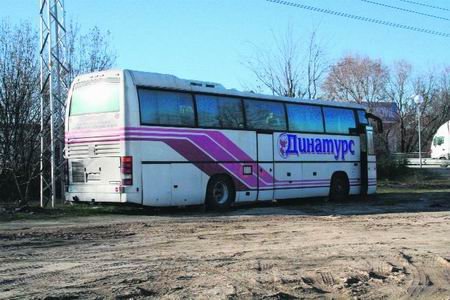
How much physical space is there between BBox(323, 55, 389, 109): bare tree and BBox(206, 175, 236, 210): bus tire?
1725 inches

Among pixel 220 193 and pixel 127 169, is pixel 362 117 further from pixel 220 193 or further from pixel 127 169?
pixel 127 169

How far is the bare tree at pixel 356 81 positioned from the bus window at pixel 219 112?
43239mm

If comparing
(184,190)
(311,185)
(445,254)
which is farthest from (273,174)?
(445,254)

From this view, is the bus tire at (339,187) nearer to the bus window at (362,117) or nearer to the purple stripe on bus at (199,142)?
the bus window at (362,117)

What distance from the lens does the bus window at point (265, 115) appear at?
59.3ft

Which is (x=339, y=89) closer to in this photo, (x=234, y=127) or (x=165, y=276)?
(x=234, y=127)

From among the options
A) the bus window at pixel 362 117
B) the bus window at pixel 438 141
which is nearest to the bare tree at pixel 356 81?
the bus window at pixel 438 141

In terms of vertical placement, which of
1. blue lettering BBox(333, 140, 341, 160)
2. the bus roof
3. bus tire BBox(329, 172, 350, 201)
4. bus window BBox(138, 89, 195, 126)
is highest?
the bus roof

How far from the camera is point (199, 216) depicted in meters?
15.4

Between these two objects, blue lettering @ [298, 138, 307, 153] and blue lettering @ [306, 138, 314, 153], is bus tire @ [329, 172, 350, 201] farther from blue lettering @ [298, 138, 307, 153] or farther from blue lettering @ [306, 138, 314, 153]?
blue lettering @ [298, 138, 307, 153]

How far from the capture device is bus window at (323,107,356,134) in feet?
68.0

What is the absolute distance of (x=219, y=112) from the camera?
17062 mm

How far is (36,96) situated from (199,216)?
1100 centimetres

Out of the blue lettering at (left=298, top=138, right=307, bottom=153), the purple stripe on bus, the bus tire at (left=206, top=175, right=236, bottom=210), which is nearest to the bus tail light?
the purple stripe on bus
